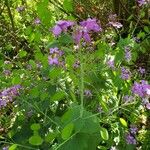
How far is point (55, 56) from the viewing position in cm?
248

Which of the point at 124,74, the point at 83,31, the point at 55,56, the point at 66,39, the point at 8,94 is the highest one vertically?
the point at 83,31

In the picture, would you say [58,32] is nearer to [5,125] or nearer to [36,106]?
[36,106]

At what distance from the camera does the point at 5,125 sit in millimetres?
2846

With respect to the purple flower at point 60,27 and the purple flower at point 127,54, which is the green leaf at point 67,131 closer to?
the purple flower at point 60,27

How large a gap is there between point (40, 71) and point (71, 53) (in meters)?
0.26

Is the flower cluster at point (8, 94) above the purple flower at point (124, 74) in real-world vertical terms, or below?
below

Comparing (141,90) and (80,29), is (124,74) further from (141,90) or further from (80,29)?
(80,29)

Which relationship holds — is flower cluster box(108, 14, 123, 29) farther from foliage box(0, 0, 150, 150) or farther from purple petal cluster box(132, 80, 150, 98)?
purple petal cluster box(132, 80, 150, 98)

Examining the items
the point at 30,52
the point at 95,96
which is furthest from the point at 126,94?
the point at 30,52

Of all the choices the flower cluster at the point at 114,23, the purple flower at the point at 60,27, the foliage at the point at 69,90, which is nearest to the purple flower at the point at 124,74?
the foliage at the point at 69,90

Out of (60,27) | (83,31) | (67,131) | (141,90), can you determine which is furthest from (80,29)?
(67,131)

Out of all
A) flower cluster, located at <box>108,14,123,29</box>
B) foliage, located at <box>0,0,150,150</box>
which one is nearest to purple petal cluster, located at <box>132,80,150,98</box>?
foliage, located at <box>0,0,150,150</box>

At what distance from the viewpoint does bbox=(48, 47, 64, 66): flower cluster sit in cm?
244

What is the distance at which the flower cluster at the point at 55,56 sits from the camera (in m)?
2.44
